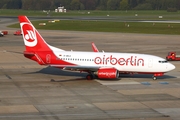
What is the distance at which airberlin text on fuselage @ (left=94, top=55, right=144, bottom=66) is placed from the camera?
5412 cm

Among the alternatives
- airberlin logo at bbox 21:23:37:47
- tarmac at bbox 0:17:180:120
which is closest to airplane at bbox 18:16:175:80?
tarmac at bbox 0:17:180:120

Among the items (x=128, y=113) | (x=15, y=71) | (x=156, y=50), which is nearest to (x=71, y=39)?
(x=156, y=50)

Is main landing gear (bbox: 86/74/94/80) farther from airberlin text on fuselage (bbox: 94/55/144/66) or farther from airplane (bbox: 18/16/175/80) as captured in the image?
airberlin text on fuselage (bbox: 94/55/144/66)

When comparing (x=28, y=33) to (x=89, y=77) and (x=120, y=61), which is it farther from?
(x=120, y=61)

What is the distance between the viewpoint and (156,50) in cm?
8781

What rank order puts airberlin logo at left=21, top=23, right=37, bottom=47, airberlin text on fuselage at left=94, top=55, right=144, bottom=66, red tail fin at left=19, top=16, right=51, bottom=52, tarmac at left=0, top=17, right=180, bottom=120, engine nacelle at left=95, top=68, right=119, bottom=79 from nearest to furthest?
tarmac at left=0, top=17, right=180, bottom=120 → engine nacelle at left=95, top=68, right=119, bottom=79 → airberlin text on fuselage at left=94, top=55, right=144, bottom=66 → red tail fin at left=19, top=16, right=51, bottom=52 → airberlin logo at left=21, top=23, right=37, bottom=47

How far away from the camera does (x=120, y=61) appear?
54219 millimetres

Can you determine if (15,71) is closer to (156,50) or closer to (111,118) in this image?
(111,118)

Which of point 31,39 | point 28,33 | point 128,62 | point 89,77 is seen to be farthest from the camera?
point 28,33

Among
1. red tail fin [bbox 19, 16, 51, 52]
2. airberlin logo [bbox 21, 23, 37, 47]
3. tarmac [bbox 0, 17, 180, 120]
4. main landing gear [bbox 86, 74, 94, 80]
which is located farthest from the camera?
airberlin logo [bbox 21, 23, 37, 47]

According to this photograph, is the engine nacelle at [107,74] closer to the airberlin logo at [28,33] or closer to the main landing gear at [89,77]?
the main landing gear at [89,77]

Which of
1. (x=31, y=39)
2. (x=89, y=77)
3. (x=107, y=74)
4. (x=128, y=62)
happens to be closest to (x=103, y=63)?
(x=107, y=74)

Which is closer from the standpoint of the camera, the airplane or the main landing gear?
the airplane

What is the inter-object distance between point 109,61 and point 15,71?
1403cm
